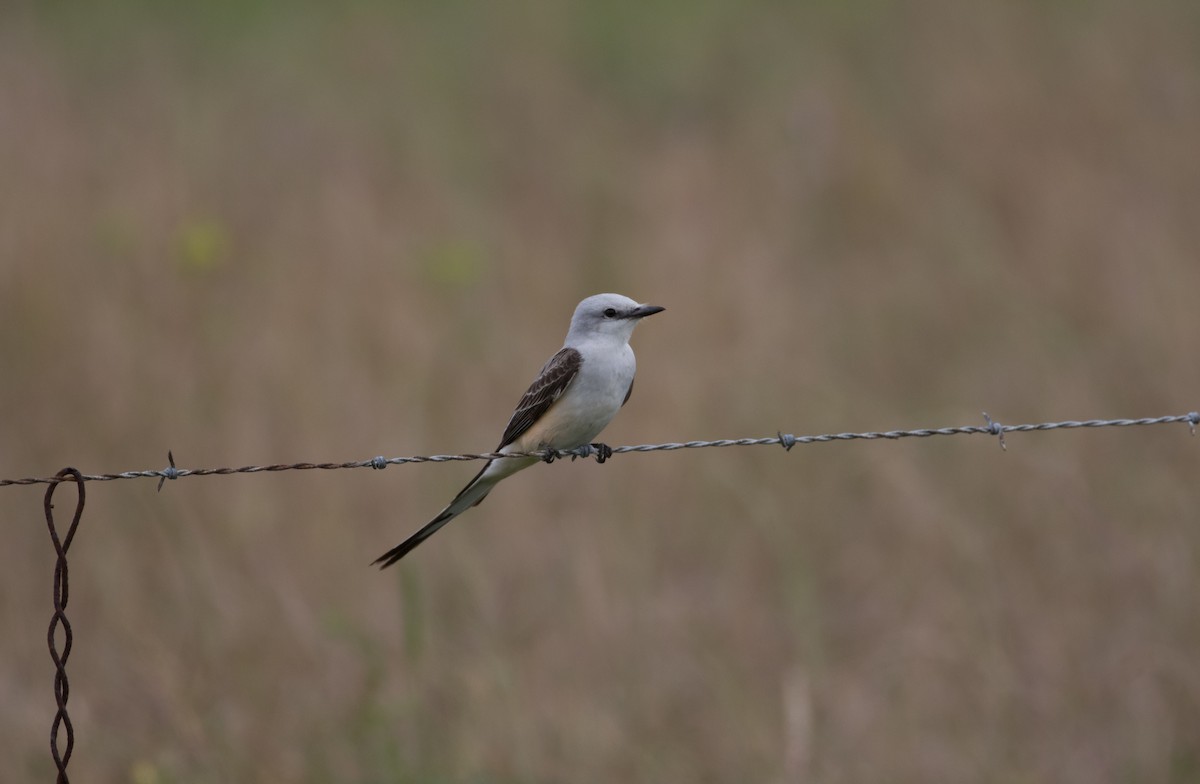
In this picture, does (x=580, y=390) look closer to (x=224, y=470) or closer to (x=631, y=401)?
(x=224, y=470)

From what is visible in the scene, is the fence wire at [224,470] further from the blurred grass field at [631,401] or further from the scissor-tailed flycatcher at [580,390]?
the blurred grass field at [631,401]

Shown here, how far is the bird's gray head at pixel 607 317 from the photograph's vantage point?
17.1ft

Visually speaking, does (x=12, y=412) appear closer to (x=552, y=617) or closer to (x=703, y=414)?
(x=552, y=617)

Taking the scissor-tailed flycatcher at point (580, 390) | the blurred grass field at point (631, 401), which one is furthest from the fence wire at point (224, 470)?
the blurred grass field at point (631, 401)

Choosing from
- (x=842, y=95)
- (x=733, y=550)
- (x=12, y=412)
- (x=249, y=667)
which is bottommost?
(x=249, y=667)

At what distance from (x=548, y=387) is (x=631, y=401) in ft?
11.2

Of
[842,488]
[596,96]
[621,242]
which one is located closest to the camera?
[842,488]

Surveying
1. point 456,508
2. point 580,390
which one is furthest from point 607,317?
point 456,508

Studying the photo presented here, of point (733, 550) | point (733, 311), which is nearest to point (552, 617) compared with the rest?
point (733, 550)

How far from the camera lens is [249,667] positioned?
245 inches

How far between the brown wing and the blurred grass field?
3.02 feet

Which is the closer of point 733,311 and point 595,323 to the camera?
point 595,323

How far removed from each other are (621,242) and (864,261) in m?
2.02

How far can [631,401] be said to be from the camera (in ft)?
28.1
